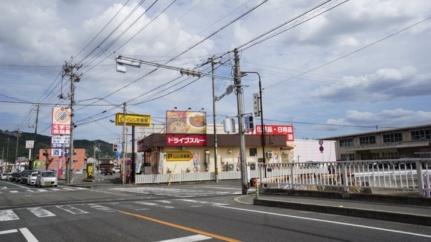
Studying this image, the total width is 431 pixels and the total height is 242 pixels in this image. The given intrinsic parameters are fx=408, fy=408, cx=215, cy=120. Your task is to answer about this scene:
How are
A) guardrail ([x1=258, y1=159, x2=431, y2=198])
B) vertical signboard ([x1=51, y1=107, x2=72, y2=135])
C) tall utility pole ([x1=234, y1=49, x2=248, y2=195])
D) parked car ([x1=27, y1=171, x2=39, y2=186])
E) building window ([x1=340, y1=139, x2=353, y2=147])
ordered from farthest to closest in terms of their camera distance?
building window ([x1=340, y1=139, x2=353, y2=147]) < vertical signboard ([x1=51, y1=107, x2=72, y2=135]) < parked car ([x1=27, y1=171, x2=39, y2=186]) < tall utility pole ([x1=234, y1=49, x2=248, y2=195]) < guardrail ([x1=258, y1=159, x2=431, y2=198])

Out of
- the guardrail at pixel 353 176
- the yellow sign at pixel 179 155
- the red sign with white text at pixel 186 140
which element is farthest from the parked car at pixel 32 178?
the guardrail at pixel 353 176

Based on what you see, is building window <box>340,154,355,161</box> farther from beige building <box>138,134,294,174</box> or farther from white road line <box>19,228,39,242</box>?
white road line <box>19,228,39,242</box>

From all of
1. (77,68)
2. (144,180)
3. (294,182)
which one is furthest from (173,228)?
(77,68)

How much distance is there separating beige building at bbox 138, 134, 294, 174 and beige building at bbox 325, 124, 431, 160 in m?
21.5

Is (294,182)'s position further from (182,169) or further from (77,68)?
(77,68)

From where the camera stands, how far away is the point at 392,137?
6488 cm

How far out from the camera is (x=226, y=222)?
1116 centimetres

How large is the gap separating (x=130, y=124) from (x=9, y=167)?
111 m

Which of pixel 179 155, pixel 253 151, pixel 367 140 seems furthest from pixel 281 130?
pixel 367 140

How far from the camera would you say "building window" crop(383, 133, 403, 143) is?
63.8m

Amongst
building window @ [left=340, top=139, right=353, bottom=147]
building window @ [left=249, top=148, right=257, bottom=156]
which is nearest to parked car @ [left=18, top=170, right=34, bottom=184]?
building window @ [left=249, top=148, right=257, bottom=156]

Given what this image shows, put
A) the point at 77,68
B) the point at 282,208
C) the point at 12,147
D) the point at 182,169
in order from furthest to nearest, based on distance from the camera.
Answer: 1. the point at 12,147
2. the point at 77,68
3. the point at 182,169
4. the point at 282,208

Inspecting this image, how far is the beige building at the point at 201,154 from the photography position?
42094 mm

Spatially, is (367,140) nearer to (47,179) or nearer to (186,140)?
(186,140)
